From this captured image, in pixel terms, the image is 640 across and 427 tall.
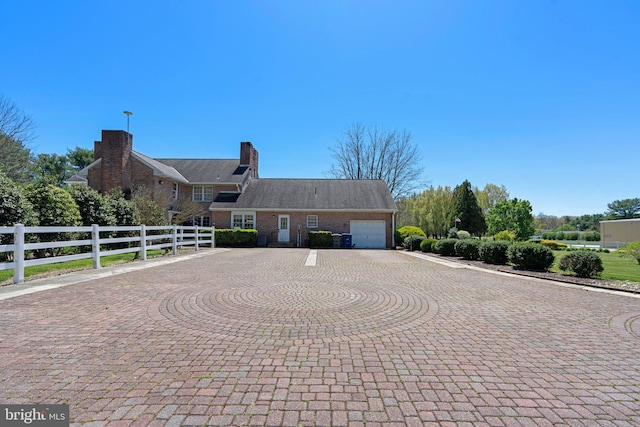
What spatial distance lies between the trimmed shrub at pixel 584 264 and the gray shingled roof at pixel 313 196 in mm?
14262

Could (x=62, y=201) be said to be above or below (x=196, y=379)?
above

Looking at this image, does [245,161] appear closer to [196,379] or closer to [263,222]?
[263,222]

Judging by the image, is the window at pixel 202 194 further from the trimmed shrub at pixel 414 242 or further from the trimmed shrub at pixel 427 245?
the trimmed shrub at pixel 427 245

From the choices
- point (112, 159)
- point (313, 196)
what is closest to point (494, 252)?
point (313, 196)

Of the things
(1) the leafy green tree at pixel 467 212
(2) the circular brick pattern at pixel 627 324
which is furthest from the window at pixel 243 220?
(1) the leafy green tree at pixel 467 212

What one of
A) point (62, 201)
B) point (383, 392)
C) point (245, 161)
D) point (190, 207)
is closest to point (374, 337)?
point (383, 392)

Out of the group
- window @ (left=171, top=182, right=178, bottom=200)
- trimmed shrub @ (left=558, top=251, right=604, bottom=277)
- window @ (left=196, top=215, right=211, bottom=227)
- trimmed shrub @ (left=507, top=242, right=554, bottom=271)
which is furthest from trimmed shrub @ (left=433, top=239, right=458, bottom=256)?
window @ (left=171, top=182, right=178, bottom=200)

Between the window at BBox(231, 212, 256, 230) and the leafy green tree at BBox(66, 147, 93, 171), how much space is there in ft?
99.7

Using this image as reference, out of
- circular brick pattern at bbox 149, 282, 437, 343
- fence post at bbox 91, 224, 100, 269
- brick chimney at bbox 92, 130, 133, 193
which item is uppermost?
brick chimney at bbox 92, 130, 133, 193

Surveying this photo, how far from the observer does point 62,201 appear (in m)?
11.1

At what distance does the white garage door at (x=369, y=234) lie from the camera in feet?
76.1

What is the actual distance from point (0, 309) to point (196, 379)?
14.1 feet

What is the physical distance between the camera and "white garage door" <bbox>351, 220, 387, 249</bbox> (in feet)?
76.1

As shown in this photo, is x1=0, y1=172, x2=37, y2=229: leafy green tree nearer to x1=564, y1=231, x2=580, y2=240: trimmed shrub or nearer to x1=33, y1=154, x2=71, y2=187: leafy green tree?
x1=33, y1=154, x2=71, y2=187: leafy green tree
